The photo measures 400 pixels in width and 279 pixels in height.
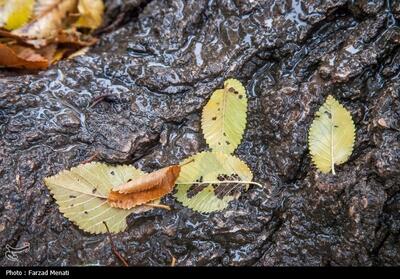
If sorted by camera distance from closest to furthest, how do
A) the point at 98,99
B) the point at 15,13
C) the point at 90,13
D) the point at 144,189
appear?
the point at 144,189
the point at 98,99
the point at 15,13
the point at 90,13

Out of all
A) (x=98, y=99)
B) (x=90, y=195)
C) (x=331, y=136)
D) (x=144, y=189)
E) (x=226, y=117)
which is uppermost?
(x=331, y=136)

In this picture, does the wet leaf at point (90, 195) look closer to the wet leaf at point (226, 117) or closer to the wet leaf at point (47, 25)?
the wet leaf at point (226, 117)

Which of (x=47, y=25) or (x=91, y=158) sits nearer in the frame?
(x=91, y=158)

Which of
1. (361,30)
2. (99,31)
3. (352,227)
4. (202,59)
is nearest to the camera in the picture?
(352,227)

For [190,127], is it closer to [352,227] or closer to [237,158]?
[237,158]

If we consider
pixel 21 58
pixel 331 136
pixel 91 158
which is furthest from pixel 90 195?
pixel 331 136

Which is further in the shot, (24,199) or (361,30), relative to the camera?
(361,30)

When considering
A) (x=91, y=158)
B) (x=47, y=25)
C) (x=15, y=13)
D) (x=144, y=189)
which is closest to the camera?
(x=144, y=189)

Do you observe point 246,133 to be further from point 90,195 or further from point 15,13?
point 15,13
